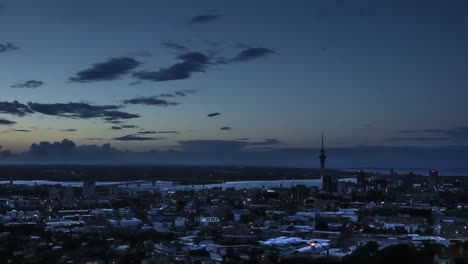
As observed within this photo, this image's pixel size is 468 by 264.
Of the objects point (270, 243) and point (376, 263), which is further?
point (270, 243)

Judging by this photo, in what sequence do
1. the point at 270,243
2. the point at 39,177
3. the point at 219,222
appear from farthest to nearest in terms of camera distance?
the point at 39,177 → the point at 219,222 → the point at 270,243

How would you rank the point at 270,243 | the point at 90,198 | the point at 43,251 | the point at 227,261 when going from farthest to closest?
the point at 90,198 < the point at 270,243 < the point at 43,251 < the point at 227,261

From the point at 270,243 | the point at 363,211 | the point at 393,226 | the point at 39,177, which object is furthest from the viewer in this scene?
the point at 39,177

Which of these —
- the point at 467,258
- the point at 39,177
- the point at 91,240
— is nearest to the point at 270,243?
the point at 91,240

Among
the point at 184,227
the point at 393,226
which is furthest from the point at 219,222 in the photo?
the point at 393,226

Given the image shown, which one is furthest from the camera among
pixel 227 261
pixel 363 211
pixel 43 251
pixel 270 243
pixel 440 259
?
pixel 363 211

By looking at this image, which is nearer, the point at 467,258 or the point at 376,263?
the point at 376,263

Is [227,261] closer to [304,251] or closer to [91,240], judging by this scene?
[304,251]

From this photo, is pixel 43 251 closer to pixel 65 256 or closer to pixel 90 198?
pixel 65 256
